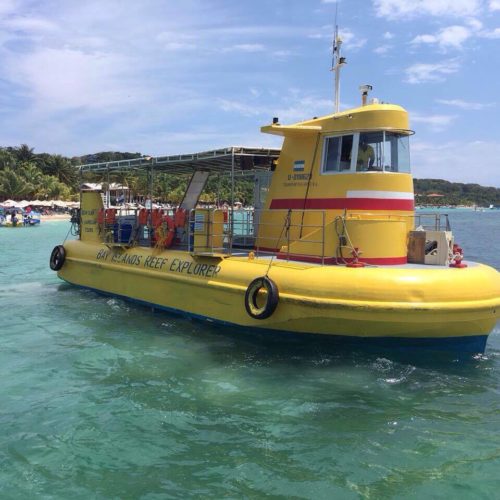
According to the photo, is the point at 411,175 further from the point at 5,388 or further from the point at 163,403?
the point at 5,388

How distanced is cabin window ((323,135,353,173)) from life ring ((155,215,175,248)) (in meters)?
3.79

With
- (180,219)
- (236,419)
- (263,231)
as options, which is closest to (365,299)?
(236,419)

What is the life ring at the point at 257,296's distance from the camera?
830 cm

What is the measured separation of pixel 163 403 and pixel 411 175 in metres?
5.86

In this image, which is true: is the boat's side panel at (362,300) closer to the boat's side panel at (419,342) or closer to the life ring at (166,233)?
the boat's side panel at (419,342)

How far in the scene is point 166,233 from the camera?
11.6m

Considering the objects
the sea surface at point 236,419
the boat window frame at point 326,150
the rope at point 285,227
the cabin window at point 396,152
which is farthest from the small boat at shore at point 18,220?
the cabin window at point 396,152

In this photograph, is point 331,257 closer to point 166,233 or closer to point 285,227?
point 285,227

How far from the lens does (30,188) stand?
234 ft

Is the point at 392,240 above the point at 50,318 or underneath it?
above

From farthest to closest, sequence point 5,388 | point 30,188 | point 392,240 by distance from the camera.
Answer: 1. point 30,188
2. point 392,240
3. point 5,388

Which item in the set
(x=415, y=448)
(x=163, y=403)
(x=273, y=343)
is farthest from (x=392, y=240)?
(x=163, y=403)

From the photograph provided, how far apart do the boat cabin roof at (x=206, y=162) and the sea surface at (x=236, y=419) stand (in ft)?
11.4

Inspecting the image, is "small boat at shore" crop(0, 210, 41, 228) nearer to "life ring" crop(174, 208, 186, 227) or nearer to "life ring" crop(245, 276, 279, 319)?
"life ring" crop(174, 208, 186, 227)
